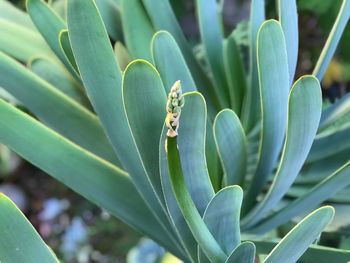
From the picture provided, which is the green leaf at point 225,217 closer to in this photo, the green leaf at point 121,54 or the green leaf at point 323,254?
the green leaf at point 323,254

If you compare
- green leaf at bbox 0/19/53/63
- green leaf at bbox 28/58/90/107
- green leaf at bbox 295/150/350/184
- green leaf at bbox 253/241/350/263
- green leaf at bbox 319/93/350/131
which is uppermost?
green leaf at bbox 0/19/53/63

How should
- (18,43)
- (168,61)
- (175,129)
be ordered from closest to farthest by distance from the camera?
1. (175,129)
2. (168,61)
3. (18,43)

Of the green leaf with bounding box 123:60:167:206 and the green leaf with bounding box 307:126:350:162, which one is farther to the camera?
the green leaf with bounding box 307:126:350:162

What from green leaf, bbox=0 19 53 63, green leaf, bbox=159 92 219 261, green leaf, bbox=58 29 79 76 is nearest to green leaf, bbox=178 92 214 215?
green leaf, bbox=159 92 219 261

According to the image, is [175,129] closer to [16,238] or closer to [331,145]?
[16,238]

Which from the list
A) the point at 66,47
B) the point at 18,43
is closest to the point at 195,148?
the point at 66,47

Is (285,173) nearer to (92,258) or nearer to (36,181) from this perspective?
(92,258)

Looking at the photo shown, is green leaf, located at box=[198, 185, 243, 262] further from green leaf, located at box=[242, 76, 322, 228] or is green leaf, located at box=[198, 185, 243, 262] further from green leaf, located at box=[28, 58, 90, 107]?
green leaf, located at box=[28, 58, 90, 107]
